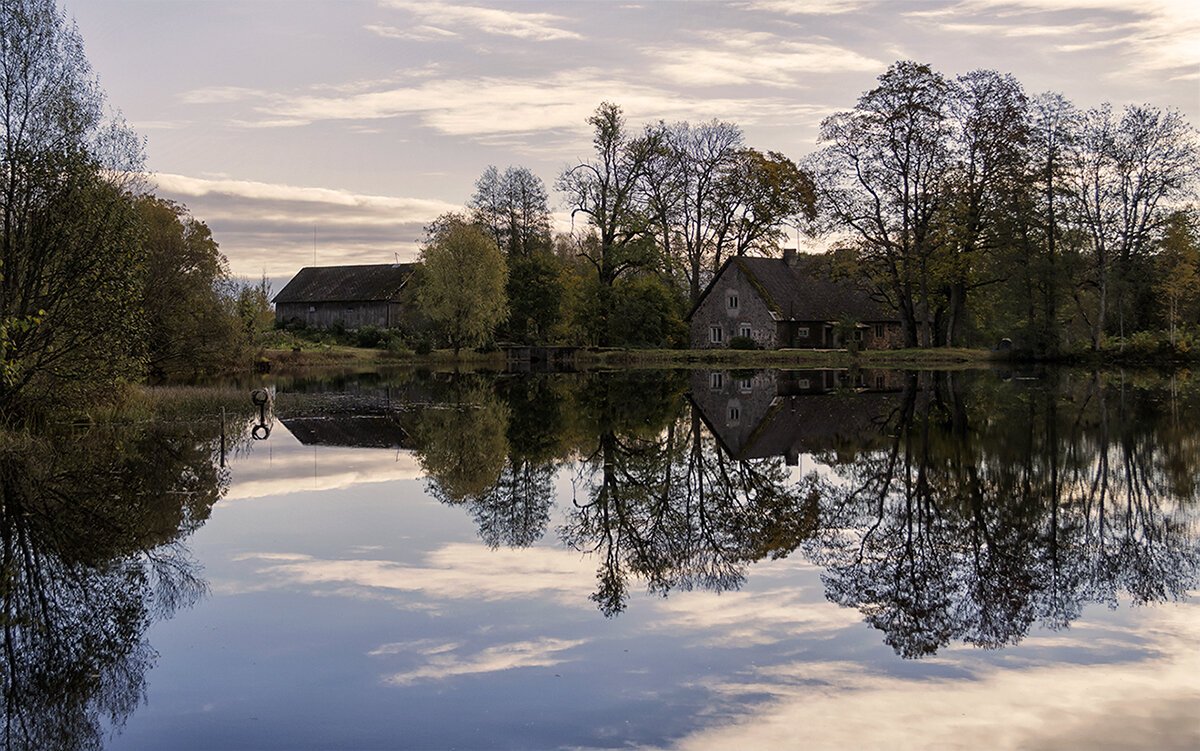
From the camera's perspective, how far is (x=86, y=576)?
26.3 feet

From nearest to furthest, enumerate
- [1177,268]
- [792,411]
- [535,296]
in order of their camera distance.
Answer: [792,411], [1177,268], [535,296]

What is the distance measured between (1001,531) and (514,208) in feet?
221

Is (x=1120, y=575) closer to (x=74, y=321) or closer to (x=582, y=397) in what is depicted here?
(x=74, y=321)

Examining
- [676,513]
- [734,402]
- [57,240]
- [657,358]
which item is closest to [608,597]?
[676,513]

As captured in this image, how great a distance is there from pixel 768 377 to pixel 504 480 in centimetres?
3049

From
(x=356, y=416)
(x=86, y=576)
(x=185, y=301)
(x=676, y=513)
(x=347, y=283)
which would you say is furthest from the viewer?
(x=347, y=283)

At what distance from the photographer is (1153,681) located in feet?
18.5

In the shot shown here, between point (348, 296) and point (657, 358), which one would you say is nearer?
point (657, 358)

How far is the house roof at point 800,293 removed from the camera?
64.4 metres

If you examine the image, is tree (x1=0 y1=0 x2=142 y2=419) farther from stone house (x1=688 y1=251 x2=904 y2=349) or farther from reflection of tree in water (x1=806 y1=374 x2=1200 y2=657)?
stone house (x1=688 y1=251 x2=904 y2=349)

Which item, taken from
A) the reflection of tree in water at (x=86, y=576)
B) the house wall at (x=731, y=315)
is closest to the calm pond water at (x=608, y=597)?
the reflection of tree in water at (x=86, y=576)

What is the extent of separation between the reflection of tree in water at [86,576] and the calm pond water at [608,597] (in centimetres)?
3

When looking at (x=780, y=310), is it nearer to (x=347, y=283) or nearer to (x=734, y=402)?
(x=347, y=283)

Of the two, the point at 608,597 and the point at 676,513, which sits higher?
the point at 676,513
